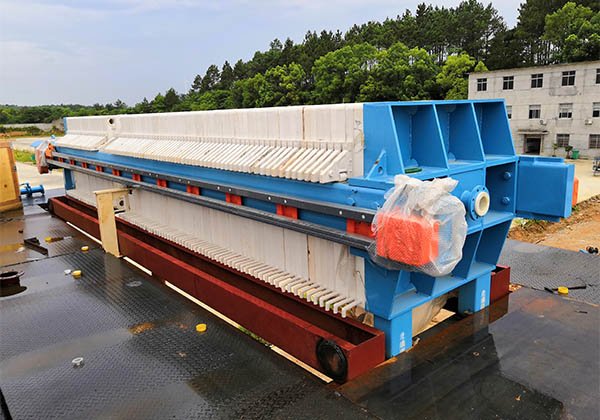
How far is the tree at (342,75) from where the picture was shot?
3931 centimetres

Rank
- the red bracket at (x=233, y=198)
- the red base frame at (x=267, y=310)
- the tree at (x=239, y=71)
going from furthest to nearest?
the tree at (x=239, y=71), the red bracket at (x=233, y=198), the red base frame at (x=267, y=310)

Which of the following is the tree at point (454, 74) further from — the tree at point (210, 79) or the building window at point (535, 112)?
the tree at point (210, 79)

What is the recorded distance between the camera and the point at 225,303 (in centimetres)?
364

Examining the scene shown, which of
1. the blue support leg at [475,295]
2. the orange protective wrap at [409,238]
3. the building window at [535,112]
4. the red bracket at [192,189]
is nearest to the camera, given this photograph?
the orange protective wrap at [409,238]

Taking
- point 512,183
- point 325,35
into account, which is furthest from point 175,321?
point 325,35

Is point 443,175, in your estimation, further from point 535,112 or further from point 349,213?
point 535,112

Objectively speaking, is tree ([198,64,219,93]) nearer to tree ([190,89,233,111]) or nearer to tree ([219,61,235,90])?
tree ([219,61,235,90])

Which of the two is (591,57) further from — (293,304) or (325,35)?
(293,304)

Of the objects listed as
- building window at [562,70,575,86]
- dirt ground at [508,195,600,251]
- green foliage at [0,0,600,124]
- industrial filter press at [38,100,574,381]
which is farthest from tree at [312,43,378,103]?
industrial filter press at [38,100,574,381]

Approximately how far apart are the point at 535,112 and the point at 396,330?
82.4ft

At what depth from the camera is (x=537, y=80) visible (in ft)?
78.7

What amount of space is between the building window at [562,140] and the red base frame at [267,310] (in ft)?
78.6

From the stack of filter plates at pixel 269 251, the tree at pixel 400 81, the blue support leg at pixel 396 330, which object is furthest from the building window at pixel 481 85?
the blue support leg at pixel 396 330

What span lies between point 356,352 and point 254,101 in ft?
156
